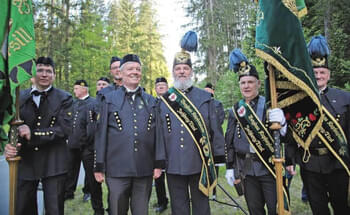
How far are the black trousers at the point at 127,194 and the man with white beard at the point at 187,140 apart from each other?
32 centimetres

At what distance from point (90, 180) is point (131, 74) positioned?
255 cm

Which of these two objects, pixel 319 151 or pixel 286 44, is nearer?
pixel 286 44

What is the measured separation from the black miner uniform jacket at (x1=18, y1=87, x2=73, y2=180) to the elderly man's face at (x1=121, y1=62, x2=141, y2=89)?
0.81 m

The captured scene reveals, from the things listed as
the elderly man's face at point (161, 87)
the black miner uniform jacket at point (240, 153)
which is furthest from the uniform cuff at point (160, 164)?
the elderly man's face at point (161, 87)

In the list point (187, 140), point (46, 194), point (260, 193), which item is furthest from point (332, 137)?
point (46, 194)

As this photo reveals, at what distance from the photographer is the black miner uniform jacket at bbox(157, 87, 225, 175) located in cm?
314

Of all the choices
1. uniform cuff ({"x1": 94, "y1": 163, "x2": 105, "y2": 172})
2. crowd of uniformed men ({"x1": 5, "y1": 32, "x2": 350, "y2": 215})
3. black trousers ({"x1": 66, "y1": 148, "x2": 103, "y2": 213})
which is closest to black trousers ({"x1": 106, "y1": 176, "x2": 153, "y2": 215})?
crowd of uniformed men ({"x1": 5, "y1": 32, "x2": 350, "y2": 215})

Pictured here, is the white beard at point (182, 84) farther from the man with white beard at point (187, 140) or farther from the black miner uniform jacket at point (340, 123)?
the black miner uniform jacket at point (340, 123)

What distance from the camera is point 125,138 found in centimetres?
318

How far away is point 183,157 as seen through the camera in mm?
3145

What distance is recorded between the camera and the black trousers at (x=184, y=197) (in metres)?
3.14

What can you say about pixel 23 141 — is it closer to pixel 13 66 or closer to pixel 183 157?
pixel 13 66

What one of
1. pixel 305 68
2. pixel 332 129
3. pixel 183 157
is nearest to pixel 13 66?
pixel 183 157

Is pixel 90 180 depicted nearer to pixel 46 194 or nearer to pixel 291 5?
pixel 46 194
